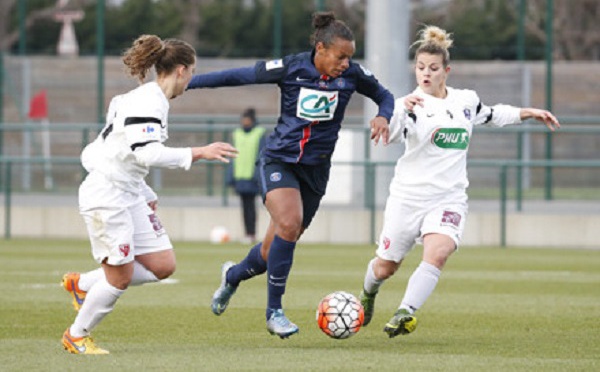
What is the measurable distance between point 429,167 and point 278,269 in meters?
1.19

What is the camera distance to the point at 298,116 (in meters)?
9.47

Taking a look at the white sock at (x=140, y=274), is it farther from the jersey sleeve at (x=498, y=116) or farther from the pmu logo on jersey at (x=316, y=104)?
the jersey sleeve at (x=498, y=116)

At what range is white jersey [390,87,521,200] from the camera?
9.54m

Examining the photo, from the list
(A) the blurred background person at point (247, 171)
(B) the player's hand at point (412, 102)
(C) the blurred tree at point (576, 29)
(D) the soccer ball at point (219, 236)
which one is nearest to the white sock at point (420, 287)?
(B) the player's hand at point (412, 102)

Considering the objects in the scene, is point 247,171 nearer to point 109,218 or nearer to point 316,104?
point 316,104

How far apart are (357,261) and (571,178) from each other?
5.43m

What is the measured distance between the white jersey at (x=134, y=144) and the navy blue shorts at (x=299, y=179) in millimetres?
1146

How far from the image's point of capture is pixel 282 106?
31.7ft

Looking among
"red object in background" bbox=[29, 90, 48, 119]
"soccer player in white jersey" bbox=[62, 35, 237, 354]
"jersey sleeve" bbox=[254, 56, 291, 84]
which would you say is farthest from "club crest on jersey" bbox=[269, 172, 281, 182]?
"red object in background" bbox=[29, 90, 48, 119]

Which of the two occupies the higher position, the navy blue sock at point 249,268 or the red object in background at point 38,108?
the red object in background at point 38,108

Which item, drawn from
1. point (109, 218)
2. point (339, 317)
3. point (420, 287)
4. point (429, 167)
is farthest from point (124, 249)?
point (429, 167)

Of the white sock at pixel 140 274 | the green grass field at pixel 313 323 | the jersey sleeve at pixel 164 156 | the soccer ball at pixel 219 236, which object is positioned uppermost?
the jersey sleeve at pixel 164 156

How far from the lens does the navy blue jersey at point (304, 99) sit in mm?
9430

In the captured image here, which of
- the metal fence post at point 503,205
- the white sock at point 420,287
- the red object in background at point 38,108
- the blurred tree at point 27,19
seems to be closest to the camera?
the white sock at point 420,287
